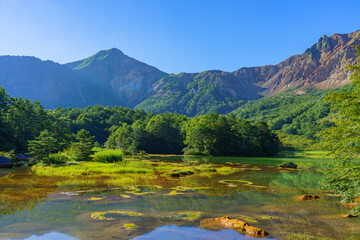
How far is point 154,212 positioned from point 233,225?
430 cm

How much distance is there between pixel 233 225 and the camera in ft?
35.4

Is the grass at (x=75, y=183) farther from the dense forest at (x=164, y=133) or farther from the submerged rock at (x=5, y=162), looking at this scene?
the dense forest at (x=164, y=133)

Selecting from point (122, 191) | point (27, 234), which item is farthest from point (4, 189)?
point (27, 234)

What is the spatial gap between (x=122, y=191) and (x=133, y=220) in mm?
7093

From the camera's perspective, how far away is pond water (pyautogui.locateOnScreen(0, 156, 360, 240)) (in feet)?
32.4

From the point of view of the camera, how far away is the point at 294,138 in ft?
445

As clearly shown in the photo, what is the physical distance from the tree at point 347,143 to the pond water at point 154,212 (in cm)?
191

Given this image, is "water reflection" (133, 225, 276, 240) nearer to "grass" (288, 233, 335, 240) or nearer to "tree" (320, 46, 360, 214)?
"grass" (288, 233, 335, 240)

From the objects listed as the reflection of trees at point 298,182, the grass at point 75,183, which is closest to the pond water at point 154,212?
the grass at point 75,183

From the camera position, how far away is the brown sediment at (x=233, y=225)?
32.9 feet

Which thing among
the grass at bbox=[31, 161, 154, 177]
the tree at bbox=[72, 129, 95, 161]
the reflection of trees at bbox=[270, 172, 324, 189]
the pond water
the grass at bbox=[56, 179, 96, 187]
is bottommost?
the reflection of trees at bbox=[270, 172, 324, 189]

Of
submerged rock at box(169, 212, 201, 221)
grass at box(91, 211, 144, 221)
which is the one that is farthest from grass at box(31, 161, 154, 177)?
submerged rock at box(169, 212, 201, 221)

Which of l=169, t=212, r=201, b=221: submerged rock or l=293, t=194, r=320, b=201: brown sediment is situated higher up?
l=169, t=212, r=201, b=221: submerged rock

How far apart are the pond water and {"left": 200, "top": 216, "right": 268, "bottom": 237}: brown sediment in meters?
0.39
